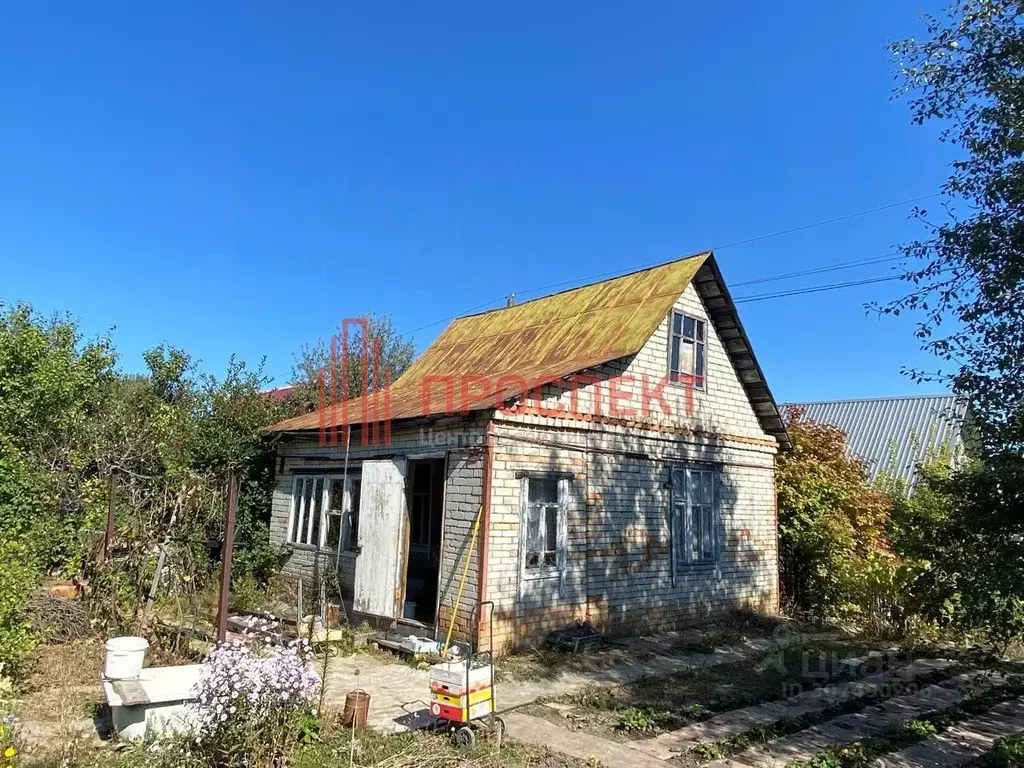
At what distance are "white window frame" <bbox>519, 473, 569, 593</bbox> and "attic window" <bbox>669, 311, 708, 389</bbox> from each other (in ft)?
11.5

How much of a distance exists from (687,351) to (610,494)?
3.53 metres

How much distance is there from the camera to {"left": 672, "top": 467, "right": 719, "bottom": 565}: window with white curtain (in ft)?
40.1

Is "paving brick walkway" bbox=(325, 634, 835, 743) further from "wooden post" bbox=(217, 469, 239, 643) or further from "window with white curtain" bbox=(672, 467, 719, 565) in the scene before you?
"window with white curtain" bbox=(672, 467, 719, 565)

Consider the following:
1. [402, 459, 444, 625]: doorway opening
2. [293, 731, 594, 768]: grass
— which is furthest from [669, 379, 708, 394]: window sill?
[293, 731, 594, 768]: grass

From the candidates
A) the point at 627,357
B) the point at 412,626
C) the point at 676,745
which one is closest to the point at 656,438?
the point at 627,357

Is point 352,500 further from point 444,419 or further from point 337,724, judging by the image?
point 337,724

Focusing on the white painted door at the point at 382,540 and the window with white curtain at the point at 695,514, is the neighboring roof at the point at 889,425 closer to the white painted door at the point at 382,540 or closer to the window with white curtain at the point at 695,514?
the window with white curtain at the point at 695,514

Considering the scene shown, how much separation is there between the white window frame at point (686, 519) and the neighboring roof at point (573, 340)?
2.52 meters

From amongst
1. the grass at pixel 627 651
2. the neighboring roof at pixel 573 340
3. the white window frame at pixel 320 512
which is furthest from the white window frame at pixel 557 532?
the white window frame at pixel 320 512

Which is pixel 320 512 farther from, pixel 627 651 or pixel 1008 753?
pixel 1008 753

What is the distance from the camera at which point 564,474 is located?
10.4m

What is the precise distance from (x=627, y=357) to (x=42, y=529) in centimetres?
932

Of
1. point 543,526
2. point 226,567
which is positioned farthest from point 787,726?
point 226,567

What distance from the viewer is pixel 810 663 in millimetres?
Answer: 9734
